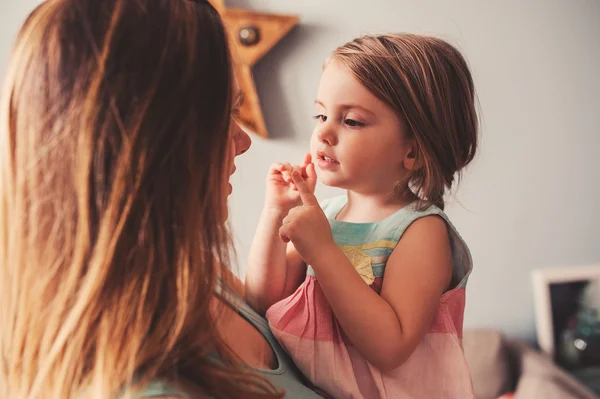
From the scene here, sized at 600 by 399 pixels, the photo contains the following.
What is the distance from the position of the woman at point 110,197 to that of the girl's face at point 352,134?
222mm

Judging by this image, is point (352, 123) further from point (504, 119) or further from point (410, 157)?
point (504, 119)

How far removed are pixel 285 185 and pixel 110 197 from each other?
0.32m

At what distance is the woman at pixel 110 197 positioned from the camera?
381 mm

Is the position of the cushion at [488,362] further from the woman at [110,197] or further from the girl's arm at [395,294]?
the woman at [110,197]

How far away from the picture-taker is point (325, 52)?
1312 mm

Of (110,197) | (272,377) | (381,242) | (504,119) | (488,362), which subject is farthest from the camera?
(488,362)

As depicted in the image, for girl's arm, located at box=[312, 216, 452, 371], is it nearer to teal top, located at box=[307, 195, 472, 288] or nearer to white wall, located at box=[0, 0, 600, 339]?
teal top, located at box=[307, 195, 472, 288]

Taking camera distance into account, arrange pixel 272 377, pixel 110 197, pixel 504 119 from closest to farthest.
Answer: pixel 110 197 < pixel 272 377 < pixel 504 119

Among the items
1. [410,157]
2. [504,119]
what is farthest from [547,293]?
[410,157]

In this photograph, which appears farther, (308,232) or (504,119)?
(504,119)

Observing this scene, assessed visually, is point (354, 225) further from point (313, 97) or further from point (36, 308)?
point (313, 97)

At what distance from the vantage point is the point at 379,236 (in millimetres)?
625

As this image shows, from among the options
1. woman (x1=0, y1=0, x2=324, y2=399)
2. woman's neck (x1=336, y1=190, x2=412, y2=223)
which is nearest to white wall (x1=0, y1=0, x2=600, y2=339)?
woman's neck (x1=336, y1=190, x2=412, y2=223)

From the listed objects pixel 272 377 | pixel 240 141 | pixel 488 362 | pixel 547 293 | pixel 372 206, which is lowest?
pixel 488 362
